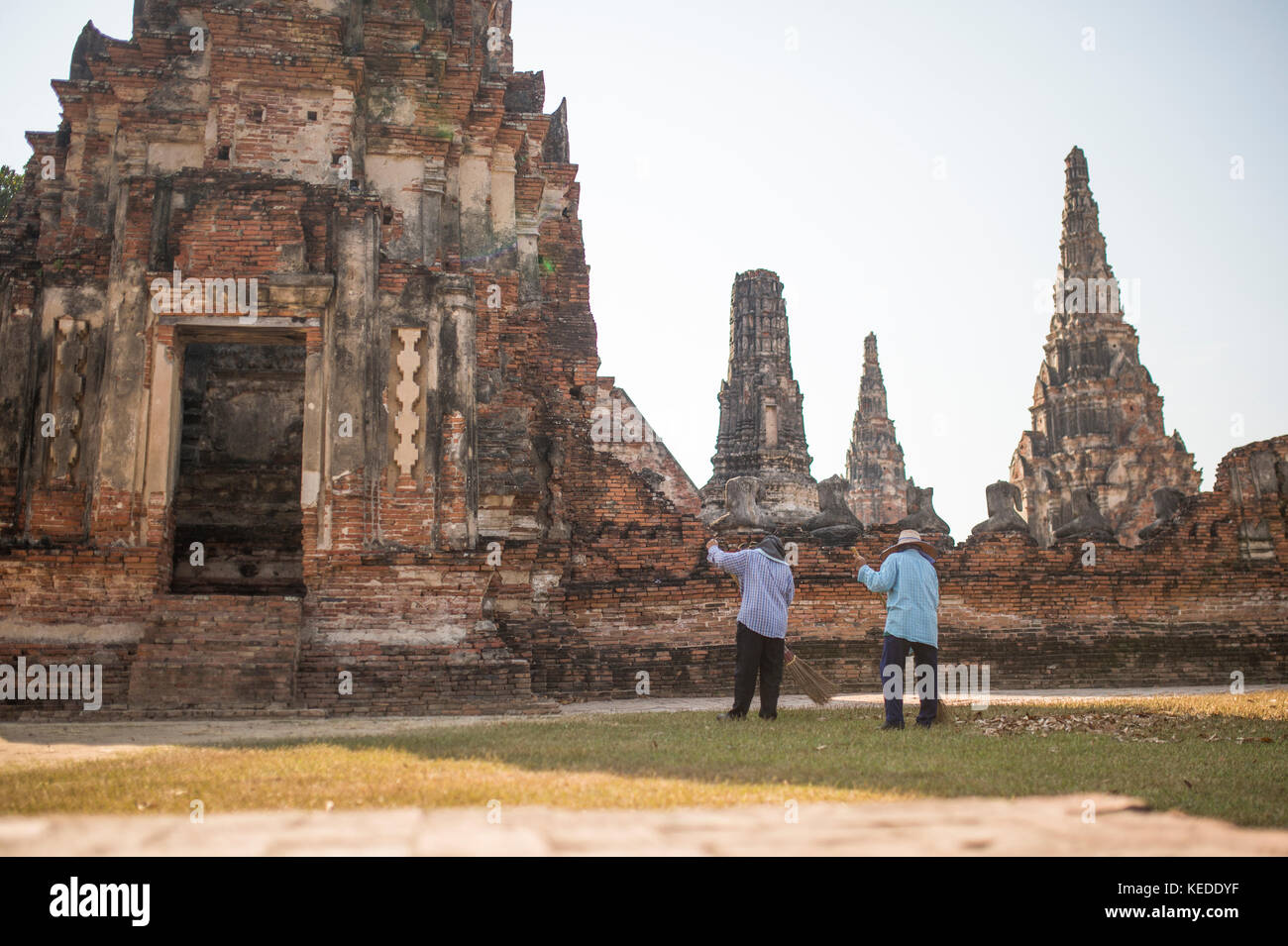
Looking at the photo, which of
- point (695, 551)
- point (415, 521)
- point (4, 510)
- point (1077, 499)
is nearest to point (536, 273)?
point (695, 551)

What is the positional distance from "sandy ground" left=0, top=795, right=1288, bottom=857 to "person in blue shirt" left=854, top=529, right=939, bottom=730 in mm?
3788

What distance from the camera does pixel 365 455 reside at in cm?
1080

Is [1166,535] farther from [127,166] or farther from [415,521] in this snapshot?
[127,166]

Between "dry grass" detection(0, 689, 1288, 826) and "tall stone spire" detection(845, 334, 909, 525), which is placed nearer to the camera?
"dry grass" detection(0, 689, 1288, 826)

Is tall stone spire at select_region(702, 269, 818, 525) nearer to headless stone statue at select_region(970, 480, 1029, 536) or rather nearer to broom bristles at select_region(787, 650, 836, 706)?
headless stone statue at select_region(970, 480, 1029, 536)

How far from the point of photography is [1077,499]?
16.2m

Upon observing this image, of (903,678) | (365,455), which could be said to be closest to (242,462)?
(365,455)

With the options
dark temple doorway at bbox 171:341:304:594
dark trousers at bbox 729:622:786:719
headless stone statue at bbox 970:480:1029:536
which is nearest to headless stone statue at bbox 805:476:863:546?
headless stone statue at bbox 970:480:1029:536

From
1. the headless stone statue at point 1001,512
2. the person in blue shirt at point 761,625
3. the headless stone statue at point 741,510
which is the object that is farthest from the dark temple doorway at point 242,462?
the headless stone statue at point 1001,512

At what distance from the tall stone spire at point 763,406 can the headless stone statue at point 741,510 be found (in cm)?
2047

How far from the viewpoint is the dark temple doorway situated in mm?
12484

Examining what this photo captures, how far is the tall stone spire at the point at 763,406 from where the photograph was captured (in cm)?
3606

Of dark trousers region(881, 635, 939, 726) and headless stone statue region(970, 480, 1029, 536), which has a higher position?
headless stone statue region(970, 480, 1029, 536)

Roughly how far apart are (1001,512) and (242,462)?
934 centimetres
